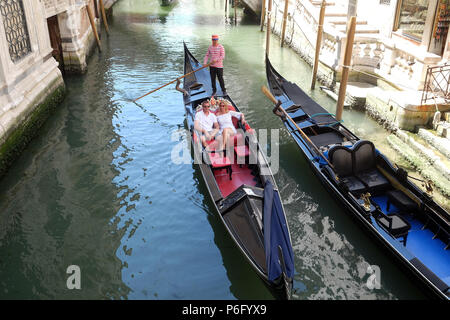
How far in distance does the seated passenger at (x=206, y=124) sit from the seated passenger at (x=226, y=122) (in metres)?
0.07

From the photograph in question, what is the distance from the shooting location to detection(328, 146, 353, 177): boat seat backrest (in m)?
3.84

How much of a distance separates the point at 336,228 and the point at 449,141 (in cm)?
187

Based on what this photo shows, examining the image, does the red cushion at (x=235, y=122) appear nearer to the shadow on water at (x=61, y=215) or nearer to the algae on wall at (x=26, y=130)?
the shadow on water at (x=61, y=215)

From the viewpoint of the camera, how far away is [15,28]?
16.5 ft

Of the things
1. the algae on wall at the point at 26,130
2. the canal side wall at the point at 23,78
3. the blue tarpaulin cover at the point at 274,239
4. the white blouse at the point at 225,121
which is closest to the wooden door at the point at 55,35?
the canal side wall at the point at 23,78

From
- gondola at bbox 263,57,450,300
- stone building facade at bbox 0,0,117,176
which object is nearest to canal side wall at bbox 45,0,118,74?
stone building facade at bbox 0,0,117,176

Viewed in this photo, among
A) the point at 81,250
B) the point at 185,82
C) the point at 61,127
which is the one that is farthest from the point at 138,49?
the point at 81,250

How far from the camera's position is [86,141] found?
524 cm

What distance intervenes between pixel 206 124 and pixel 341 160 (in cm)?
152

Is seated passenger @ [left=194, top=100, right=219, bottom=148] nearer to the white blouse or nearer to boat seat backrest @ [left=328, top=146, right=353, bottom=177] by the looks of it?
the white blouse

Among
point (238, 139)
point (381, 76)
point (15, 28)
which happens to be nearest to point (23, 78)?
point (15, 28)

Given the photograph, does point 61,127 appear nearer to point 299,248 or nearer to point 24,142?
point 24,142

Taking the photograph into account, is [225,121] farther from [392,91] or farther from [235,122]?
[392,91]
